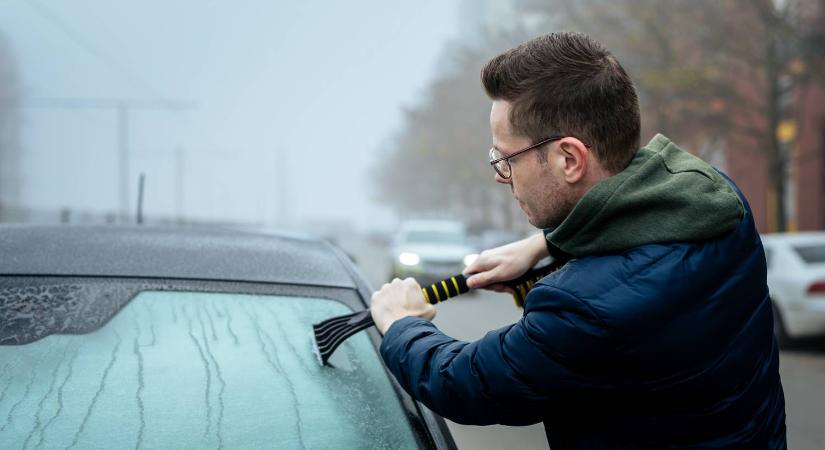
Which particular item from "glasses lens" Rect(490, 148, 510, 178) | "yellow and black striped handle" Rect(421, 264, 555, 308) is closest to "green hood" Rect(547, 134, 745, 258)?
"glasses lens" Rect(490, 148, 510, 178)

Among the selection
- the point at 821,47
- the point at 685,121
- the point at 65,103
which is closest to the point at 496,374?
the point at 821,47

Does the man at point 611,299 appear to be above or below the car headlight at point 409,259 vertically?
above

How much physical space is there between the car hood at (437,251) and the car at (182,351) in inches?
655

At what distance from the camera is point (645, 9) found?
21047 millimetres

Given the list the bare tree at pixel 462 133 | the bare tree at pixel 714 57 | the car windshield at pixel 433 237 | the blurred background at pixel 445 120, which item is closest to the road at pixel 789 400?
the blurred background at pixel 445 120

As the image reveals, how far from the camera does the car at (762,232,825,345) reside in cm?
959

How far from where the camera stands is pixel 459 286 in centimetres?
211

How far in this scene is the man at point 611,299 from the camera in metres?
1.49

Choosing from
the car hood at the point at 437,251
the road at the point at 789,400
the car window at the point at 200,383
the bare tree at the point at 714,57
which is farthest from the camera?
the car hood at the point at 437,251

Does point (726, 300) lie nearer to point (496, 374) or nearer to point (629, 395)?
point (629, 395)

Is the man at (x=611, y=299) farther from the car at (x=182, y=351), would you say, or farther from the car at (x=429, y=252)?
the car at (x=429, y=252)

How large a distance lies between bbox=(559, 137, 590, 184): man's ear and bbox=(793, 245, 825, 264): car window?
9241 mm

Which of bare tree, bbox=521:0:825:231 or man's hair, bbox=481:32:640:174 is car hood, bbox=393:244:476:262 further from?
man's hair, bbox=481:32:640:174

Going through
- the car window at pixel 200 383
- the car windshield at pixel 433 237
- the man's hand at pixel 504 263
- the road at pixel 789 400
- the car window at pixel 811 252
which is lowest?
the car windshield at pixel 433 237
